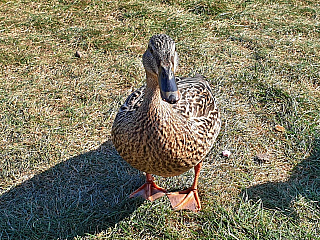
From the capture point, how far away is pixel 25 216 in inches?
119

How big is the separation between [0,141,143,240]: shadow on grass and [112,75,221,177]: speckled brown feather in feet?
2.20

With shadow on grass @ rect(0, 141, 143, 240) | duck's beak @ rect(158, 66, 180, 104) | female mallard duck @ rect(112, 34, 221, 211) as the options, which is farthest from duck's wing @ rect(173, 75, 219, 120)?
shadow on grass @ rect(0, 141, 143, 240)

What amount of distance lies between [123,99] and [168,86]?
2105 mm

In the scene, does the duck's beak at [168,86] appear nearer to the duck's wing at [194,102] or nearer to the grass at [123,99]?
the duck's wing at [194,102]

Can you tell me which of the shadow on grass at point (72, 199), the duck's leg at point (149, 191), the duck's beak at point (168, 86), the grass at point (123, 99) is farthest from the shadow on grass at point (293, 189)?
the duck's beak at point (168, 86)

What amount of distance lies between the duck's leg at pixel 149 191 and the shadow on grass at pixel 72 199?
3.0 inches

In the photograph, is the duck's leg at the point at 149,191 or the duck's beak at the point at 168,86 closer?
the duck's beak at the point at 168,86

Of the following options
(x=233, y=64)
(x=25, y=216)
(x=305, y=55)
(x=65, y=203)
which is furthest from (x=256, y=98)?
(x=25, y=216)

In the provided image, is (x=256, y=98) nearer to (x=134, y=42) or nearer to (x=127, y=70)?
(x=127, y=70)

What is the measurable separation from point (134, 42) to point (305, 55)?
2.36m

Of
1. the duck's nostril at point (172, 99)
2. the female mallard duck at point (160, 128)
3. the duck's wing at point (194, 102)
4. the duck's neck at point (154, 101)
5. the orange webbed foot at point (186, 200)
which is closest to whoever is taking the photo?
the duck's nostril at point (172, 99)

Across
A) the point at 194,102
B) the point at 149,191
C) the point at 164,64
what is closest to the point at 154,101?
the point at 164,64

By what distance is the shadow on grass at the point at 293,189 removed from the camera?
3105 mm

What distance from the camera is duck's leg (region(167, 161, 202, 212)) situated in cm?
305
